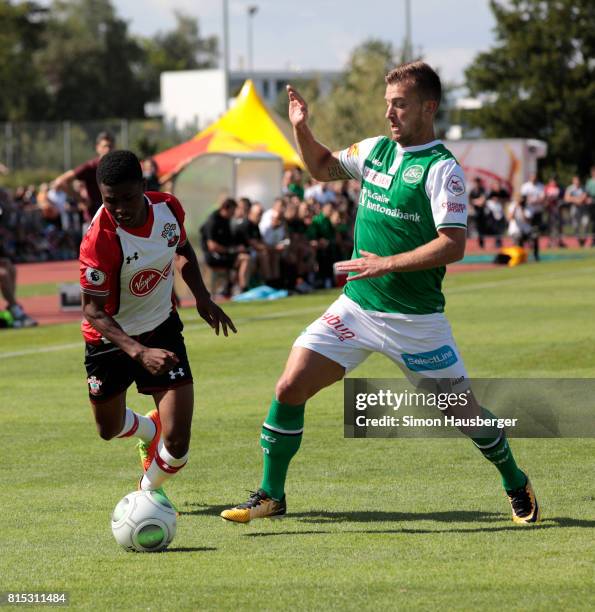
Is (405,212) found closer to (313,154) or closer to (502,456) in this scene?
(313,154)

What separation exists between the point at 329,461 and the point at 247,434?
125 centimetres

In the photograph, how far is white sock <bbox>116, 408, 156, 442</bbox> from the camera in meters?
7.94

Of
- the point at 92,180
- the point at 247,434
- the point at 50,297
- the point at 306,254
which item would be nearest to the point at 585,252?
the point at 306,254

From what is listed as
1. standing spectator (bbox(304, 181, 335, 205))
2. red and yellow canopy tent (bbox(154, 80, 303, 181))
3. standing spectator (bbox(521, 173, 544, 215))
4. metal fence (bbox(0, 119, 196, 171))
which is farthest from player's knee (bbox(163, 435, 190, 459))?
metal fence (bbox(0, 119, 196, 171))

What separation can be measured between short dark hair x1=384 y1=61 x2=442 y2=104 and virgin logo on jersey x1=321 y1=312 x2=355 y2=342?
3.90 feet

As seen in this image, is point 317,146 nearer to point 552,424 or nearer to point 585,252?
point 552,424

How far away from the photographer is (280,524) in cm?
719

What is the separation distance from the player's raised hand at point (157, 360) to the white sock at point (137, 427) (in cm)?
125

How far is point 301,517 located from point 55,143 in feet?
157

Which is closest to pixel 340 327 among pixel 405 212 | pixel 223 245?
pixel 405 212

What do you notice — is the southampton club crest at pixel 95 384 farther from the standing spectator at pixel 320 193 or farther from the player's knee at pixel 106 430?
the standing spectator at pixel 320 193

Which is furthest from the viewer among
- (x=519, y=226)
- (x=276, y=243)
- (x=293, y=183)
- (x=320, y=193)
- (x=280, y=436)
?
(x=519, y=226)

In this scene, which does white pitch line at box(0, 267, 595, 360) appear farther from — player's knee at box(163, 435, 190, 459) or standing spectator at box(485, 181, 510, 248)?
standing spectator at box(485, 181, 510, 248)

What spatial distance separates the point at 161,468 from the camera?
7.29 m
